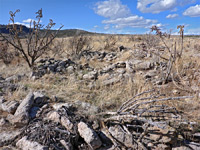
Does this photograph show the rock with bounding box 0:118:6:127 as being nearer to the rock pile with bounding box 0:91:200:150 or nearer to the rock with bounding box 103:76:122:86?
the rock pile with bounding box 0:91:200:150

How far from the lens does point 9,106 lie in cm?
291

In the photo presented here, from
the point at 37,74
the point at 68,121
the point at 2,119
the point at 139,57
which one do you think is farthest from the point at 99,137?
the point at 139,57

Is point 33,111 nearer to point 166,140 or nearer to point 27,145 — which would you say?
point 27,145

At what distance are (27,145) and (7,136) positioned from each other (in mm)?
483

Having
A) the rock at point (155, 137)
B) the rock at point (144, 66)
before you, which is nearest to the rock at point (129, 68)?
the rock at point (144, 66)

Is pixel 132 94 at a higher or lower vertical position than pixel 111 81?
lower

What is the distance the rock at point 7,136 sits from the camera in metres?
2.30

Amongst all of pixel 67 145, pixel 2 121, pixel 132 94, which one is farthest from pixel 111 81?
pixel 2 121

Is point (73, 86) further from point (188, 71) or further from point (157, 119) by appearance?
point (188, 71)

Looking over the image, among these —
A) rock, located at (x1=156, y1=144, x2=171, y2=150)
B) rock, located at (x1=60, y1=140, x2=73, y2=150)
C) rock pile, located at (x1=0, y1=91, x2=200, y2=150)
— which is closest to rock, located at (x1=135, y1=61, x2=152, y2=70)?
rock pile, located at (x1=0, y1=91, x2=200, y2=150)

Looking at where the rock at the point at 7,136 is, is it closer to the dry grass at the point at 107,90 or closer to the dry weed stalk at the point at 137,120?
the dry grass at the point at 107,90

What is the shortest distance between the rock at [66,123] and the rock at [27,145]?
0.48 metres

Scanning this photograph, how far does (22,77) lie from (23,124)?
8.36ft

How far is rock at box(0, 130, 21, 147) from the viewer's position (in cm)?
230
